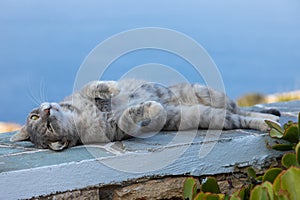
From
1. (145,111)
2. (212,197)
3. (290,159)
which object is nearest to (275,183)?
(212,197)

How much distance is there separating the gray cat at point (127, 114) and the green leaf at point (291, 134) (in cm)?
53

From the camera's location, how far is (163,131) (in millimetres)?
3312

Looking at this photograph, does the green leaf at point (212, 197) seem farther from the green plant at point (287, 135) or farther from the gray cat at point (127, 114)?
→ the gray cat at point (127, 114)

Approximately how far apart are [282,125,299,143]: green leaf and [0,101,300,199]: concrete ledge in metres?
0.32

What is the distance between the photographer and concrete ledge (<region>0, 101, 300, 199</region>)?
242cm

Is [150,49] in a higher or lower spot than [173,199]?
higher

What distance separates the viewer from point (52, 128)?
9.49ft

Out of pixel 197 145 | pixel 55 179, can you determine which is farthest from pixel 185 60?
pixel 55 179

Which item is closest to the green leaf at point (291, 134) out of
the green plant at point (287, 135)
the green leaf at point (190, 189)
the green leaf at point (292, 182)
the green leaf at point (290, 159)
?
the green plant at point (287, 135)

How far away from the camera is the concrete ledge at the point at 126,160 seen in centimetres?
242

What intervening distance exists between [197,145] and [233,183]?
37 centimetres

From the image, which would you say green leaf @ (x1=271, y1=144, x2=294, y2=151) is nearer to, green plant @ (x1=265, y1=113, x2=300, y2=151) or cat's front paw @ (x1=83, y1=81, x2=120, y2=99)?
green plant @ (x1=265, y1=113, x2=300, y2=151)

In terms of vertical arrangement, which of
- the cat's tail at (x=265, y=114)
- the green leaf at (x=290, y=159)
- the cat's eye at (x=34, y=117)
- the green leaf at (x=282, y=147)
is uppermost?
the cat's eye at (x=34, y=117)

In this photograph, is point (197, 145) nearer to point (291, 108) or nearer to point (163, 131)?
point (163, 131)
